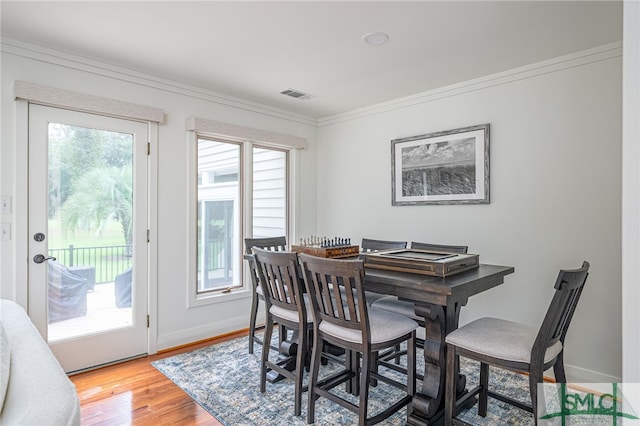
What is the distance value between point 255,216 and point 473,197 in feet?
7.57

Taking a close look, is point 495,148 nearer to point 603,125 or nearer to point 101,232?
point 603,125

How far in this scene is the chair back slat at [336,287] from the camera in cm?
188

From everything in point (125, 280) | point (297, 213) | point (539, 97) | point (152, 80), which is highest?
point (152, 80)

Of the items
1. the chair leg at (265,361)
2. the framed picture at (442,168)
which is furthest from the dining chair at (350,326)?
the framed picture at (442,168)

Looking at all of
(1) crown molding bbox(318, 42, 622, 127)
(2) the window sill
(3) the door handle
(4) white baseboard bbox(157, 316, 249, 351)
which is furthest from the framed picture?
(3) the door handle

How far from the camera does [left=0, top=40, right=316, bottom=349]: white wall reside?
2.62 m

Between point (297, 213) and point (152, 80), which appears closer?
point (152, 80)

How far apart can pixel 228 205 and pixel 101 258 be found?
130cm

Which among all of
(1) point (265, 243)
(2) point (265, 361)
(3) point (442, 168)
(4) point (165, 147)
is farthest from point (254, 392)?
(3) point (442, 168)

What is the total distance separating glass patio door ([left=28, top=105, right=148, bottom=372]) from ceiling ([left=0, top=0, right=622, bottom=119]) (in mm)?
648

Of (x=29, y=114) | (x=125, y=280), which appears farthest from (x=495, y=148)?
(x=29, y=114)

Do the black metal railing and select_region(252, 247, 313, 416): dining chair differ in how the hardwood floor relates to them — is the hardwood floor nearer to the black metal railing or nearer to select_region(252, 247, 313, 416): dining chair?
select_region(252, 247, 313, 416): dining chair

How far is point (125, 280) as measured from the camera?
321 centimetres

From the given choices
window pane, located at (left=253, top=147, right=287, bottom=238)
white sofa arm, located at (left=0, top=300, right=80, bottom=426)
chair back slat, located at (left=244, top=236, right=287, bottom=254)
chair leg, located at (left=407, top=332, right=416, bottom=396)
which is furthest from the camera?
window pane, located at (left=253, top=147, right=287, bottom=238)
